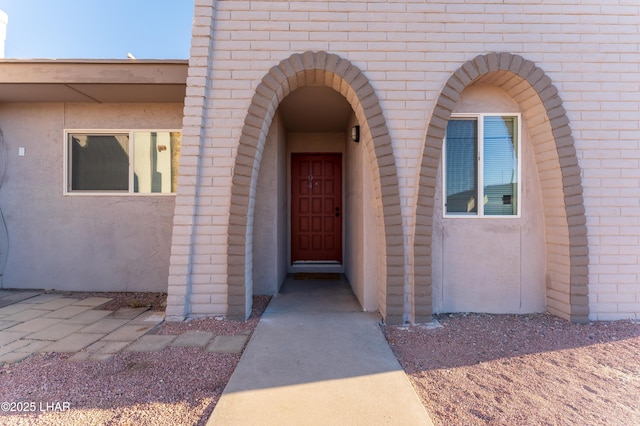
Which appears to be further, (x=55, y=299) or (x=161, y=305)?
(x=55, y=299)

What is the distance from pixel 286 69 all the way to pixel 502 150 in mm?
2961

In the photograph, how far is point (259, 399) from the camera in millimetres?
2371

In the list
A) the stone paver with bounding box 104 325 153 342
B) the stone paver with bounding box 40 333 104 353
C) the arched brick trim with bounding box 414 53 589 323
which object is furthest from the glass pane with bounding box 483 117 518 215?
the stone paver with bounding box 40 333 104 353

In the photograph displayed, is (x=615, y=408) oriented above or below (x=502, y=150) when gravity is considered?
below

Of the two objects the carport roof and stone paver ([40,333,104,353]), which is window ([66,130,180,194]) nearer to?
the carport roof

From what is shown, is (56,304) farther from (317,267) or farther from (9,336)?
(317,267)

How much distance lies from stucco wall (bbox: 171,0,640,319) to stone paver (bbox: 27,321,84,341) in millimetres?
1262

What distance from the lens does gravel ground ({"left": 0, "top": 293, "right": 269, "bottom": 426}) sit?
87.3 inches

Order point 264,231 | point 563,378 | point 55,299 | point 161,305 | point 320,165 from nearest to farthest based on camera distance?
point 563,378, point 161,305, point 55,299, point 264,231, point 320,165

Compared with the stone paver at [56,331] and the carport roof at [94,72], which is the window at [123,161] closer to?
the carport roof at [94,72]

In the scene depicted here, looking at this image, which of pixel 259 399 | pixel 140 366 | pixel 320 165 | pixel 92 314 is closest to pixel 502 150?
pixel 320 165

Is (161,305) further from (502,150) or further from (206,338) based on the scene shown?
(502,150)

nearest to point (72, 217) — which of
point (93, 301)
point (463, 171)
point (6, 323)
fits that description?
point (93, 301)

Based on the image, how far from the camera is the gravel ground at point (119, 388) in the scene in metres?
2.22
